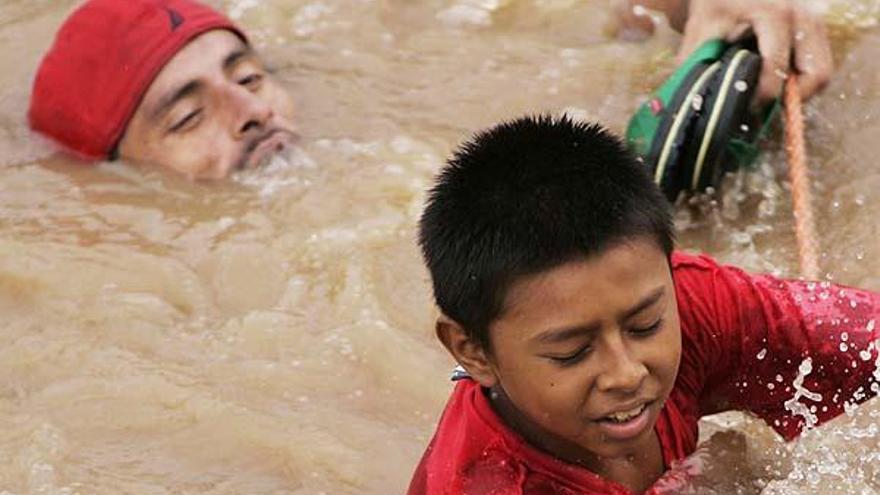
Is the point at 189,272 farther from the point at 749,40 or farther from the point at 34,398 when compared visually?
the point at 749,40

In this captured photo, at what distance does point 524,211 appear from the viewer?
7.06 ft

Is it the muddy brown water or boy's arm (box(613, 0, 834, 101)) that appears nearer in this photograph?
the muddy brown water

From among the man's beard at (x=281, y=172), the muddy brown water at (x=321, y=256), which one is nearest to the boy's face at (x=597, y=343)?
the muddy brown water at (x=321, y=256)

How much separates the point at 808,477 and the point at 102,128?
229 centimetres

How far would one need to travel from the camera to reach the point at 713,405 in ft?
8.88

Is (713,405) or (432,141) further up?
(713,405)

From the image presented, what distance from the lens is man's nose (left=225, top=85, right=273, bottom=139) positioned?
14.0 ft

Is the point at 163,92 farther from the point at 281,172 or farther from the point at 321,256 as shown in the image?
the point at 321,256

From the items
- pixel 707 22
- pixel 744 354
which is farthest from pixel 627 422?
pixel 707 22

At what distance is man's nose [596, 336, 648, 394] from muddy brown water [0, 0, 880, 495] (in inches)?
24.5

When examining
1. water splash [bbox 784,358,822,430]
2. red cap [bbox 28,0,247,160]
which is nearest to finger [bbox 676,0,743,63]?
red cap [bbox 28,0,247,160]

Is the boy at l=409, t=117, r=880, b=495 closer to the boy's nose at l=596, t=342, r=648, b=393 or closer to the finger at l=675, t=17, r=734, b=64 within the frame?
the boy's nose at l=596, t=342, r=648, b=393

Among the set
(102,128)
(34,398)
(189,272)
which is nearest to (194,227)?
(189,272)

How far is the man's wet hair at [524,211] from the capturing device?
7.02 ft
